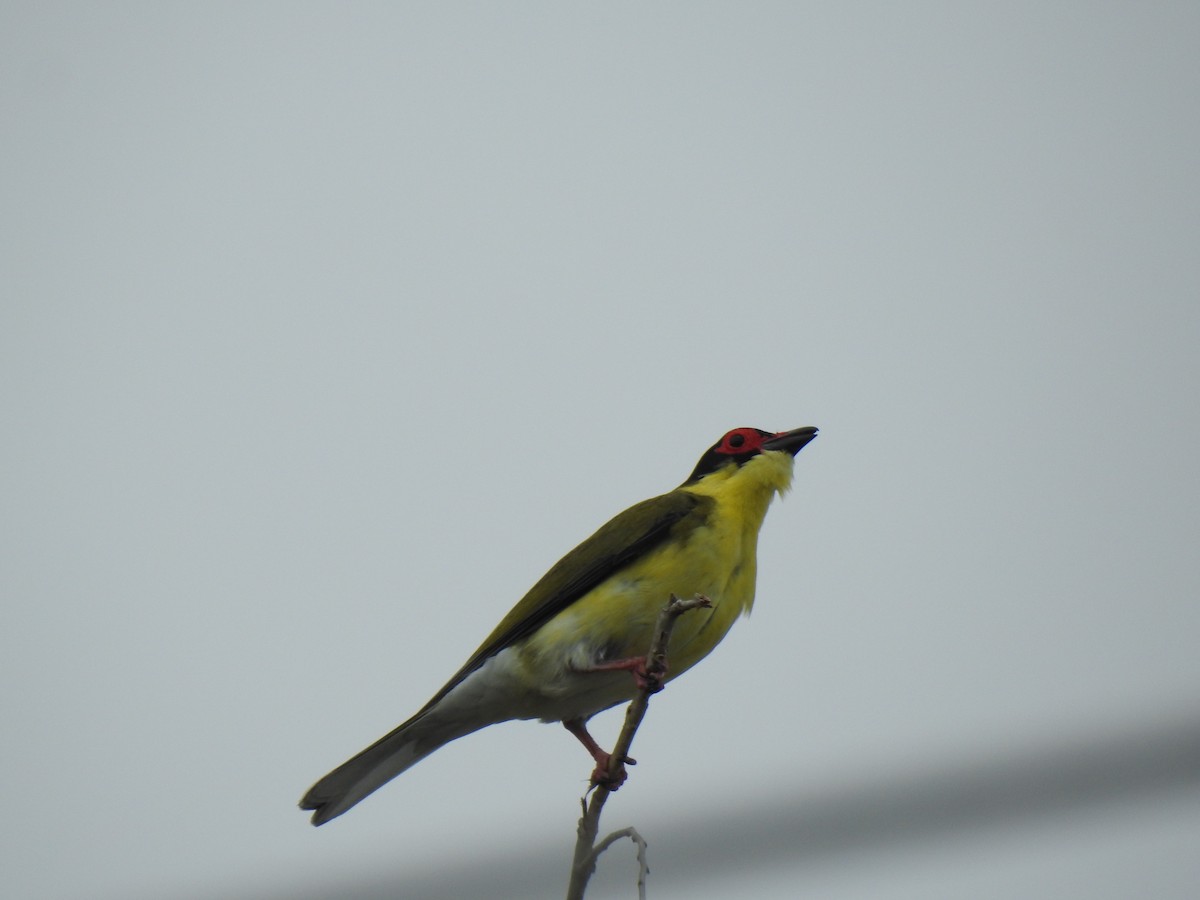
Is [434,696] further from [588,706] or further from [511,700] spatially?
[588,706]

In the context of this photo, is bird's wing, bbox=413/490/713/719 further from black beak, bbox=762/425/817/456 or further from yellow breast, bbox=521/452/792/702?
black beak, bbox=762/425/817/456

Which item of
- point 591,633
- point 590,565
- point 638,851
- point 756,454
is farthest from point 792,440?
point 638,851

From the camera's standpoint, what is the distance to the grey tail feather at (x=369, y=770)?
4.94 m

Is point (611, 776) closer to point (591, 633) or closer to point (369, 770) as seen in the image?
point (591, 633)

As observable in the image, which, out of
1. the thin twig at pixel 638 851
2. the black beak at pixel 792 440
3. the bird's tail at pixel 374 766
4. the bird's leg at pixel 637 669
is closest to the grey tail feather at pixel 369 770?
the bird's tail at pixel 374 766

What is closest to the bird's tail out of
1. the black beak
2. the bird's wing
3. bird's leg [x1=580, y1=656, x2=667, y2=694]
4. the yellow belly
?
the bird's wing

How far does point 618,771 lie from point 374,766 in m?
1.51

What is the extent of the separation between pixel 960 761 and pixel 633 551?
1711mm

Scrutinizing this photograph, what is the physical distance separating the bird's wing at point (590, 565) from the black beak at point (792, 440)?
2.89ft

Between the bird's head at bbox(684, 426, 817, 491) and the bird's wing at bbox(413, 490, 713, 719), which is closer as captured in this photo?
the bird's wing at bbox(413, 490, 713, 719)

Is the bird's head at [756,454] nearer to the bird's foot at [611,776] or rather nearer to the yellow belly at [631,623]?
the yellow belly at [631,623]

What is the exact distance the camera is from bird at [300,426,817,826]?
4914 mm

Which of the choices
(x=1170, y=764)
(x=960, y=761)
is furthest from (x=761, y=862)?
(x=1170, y=764)

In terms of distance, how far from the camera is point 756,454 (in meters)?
6.01
